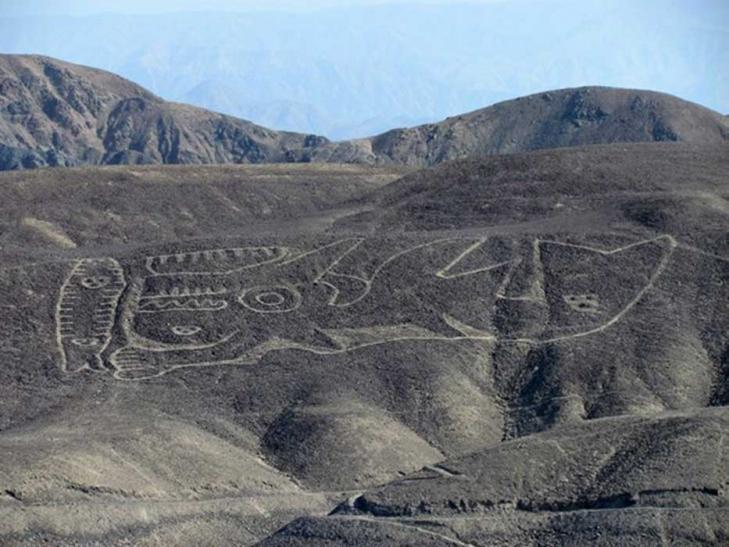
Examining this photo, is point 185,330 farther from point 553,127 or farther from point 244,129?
point 244,129

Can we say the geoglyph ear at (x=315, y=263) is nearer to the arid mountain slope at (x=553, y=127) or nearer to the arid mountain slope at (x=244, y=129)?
the arid mountain slope at (x=244, y=129)

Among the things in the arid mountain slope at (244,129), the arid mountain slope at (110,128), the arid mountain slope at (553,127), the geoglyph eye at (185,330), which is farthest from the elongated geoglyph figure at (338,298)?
the arid mountain slope at (110,128)

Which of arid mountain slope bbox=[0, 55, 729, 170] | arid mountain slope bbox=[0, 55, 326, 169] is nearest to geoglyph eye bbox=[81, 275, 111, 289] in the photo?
arid mountain slope bbox=[0, 55, 729, 170]

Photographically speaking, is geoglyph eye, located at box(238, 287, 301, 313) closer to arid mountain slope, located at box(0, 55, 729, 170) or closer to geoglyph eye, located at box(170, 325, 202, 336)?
geoglyph eye, located at box(170, 325, 202, 336)

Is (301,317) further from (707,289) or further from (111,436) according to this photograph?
(707,289)

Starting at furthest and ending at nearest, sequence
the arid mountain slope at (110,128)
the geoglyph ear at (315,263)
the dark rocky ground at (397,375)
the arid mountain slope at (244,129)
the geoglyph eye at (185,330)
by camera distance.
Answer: the arid mountain slope at (110,128)
the arid mountain slope at (244,129)
the geoglyph ear at (315,263)
the geoglyph eye at (185,330)
the dark rocky ground at (397,375)
